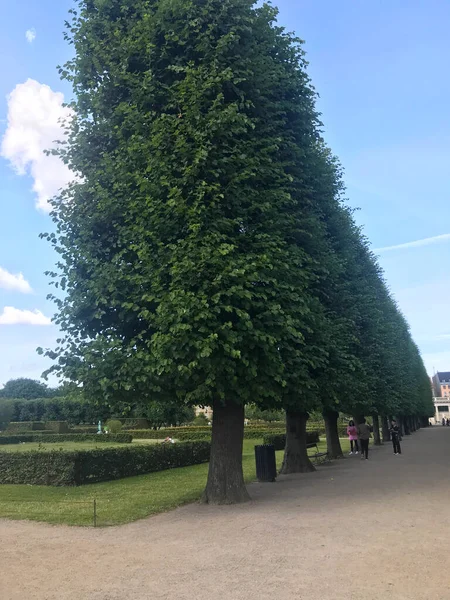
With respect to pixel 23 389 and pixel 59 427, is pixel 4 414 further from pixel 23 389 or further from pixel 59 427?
pixel 23 389

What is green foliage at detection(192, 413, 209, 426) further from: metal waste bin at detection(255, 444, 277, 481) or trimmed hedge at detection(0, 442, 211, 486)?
metal waste bin at detection(255, 444, 277, 481)

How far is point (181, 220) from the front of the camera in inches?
488

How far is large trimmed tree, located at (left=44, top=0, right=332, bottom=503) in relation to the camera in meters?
11.5

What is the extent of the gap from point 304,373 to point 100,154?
8148mm

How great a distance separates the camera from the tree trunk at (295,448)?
20.1 metres

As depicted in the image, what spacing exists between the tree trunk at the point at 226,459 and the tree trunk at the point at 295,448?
7.40 meters

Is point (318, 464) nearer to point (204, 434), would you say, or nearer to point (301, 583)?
point (301, 583)

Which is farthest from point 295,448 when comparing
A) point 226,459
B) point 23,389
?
point 23,389

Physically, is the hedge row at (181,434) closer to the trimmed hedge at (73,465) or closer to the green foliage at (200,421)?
the green foliage at (200,421)

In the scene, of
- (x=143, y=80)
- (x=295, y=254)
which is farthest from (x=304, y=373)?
(x=143, y=80)

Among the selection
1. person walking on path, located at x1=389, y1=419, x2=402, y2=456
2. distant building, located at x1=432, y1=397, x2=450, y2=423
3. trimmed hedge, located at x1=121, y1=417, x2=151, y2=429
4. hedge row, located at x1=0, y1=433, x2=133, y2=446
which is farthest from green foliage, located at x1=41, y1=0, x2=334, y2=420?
distant building, located at x1=432, y1=397, x2=450, y2=423

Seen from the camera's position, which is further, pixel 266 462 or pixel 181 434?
pixel 181 434

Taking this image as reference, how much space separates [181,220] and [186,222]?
133 mm

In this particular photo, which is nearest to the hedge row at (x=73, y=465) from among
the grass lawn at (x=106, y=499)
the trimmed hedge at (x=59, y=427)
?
the grass lawn at (x=106, y=499)
